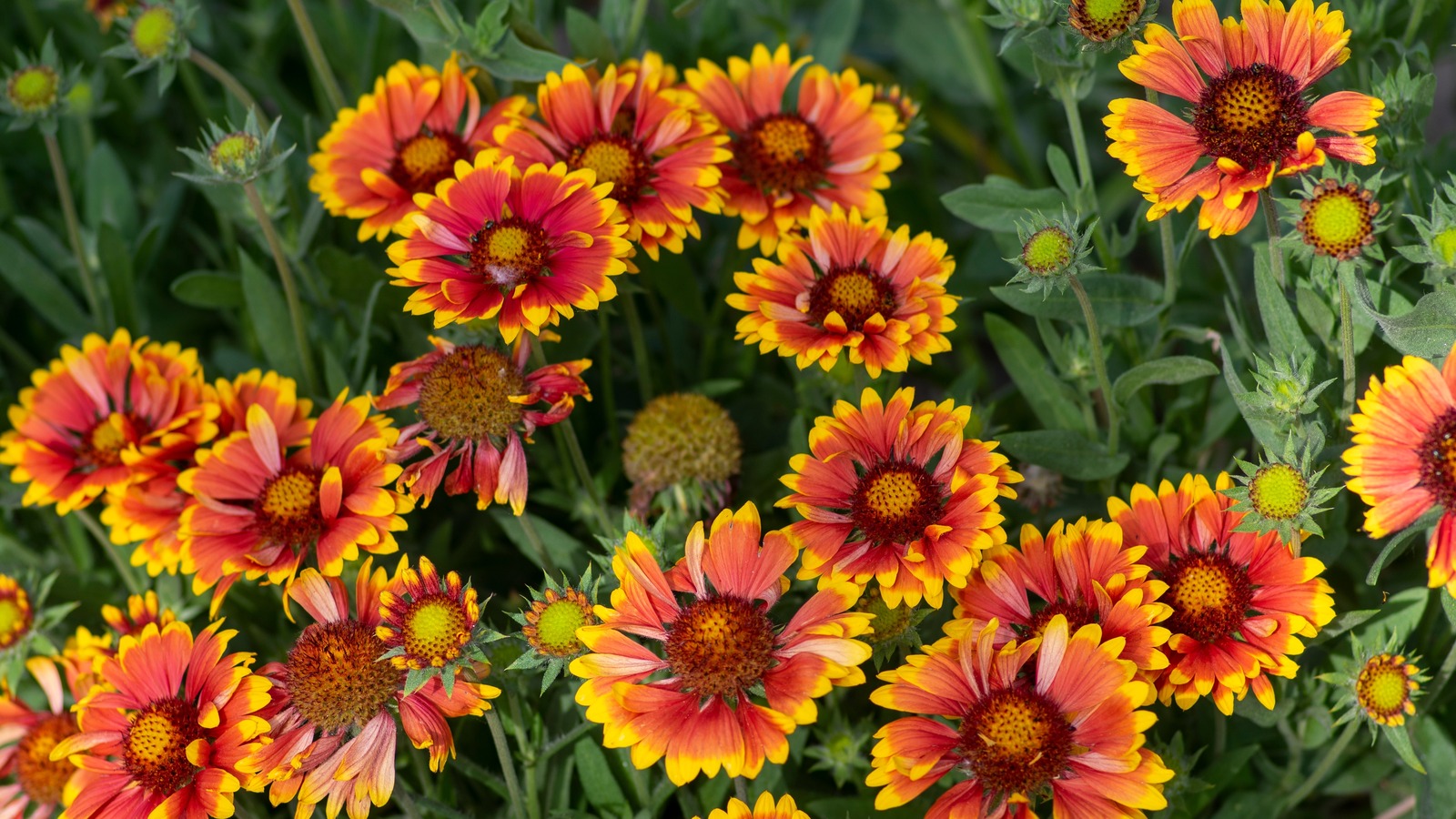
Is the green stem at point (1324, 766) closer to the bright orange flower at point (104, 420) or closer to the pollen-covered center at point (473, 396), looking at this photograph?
the pollen-covered center at point (473, 396)

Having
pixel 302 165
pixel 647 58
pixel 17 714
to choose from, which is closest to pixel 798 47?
pixel 647 58

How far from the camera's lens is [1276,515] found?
4.25 feet

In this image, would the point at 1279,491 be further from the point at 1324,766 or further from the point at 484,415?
the point at 484,415

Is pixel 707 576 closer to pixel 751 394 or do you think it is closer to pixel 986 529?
pixel 986 529

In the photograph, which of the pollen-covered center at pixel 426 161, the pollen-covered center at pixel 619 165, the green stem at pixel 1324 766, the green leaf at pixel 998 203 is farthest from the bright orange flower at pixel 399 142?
the green stem at pixel 1324 766

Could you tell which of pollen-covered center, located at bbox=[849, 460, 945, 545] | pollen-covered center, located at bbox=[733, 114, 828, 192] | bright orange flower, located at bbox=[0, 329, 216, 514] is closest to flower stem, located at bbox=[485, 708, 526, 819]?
pollen-covered center, located at bbox=[849, 460, 945, 545]

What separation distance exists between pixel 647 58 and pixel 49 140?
90cm

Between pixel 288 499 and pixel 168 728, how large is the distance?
0.30 m

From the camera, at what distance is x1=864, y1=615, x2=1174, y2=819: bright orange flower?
49.3 inches

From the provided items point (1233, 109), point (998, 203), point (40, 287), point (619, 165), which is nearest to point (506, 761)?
point (619, 165)

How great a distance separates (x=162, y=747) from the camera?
141cm

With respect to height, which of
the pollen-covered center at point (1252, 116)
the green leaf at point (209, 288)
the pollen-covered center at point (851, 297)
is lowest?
the green leaf at point (209, 288)

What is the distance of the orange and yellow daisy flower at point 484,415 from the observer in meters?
1.47

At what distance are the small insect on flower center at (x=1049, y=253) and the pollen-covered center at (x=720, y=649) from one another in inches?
19.8
